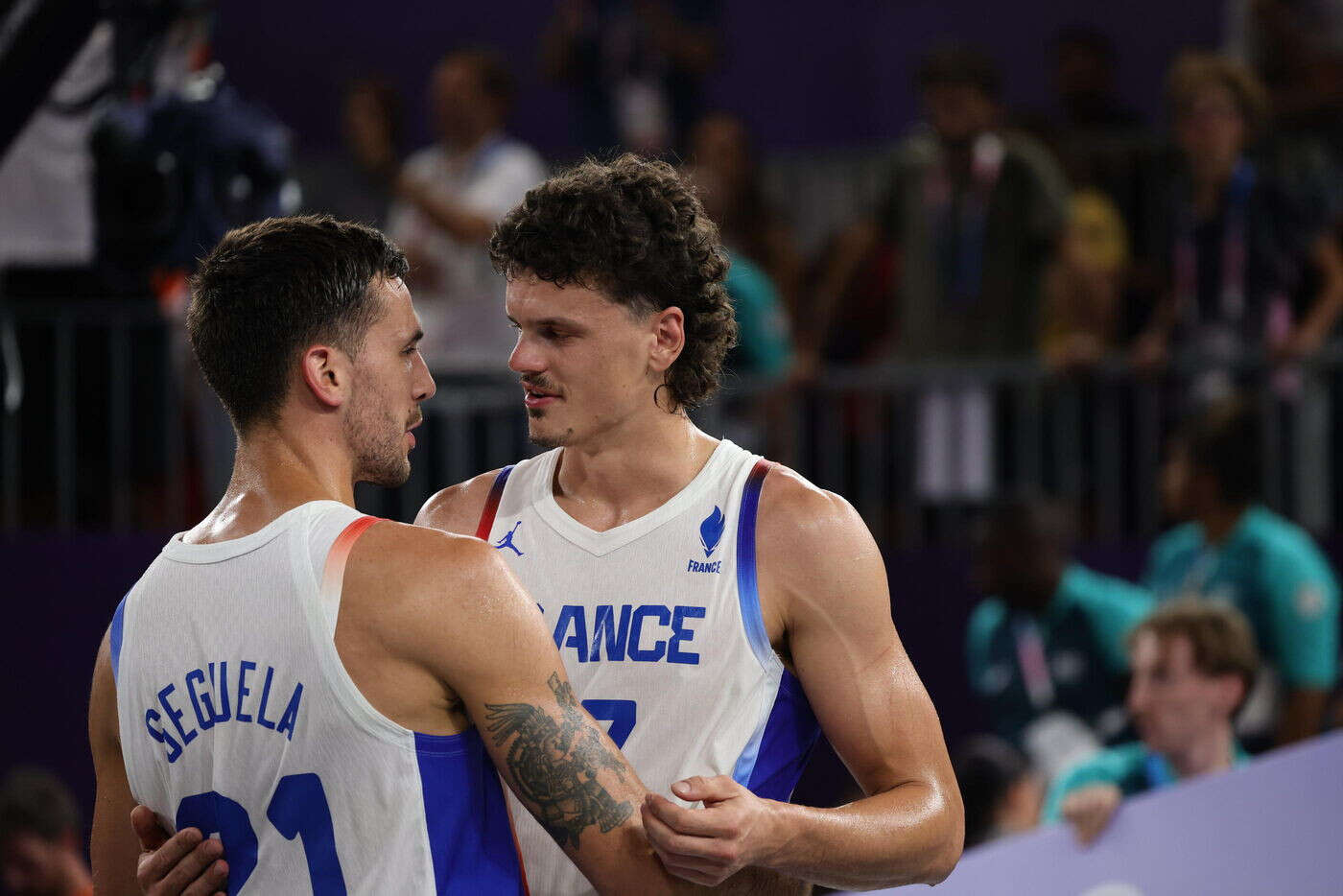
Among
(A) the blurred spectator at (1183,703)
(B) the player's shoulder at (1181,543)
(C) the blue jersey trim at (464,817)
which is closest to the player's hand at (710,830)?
(C) the blue jersey trim at (464,817)

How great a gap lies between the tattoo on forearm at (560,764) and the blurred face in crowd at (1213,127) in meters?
5.17

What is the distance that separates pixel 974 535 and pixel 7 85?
5068 mm

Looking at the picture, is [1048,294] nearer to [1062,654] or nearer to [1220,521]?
[1220,521]

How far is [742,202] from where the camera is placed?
7.96m

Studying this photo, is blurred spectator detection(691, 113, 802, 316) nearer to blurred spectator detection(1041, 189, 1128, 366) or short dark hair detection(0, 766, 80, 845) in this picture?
blurred spectator detection(1041, 189, 1128, 366)

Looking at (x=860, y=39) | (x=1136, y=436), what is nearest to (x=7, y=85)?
(x=1136, y=436)

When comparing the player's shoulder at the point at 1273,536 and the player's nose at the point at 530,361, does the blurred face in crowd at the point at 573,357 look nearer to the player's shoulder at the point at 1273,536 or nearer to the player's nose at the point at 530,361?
the player's nose at the point at 530,361

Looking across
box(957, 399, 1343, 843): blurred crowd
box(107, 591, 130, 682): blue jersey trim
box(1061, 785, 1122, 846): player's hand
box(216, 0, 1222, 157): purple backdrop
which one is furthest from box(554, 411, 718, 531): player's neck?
box(216, 0, 1222, 157): purple backdrop

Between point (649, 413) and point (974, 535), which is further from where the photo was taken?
point (974, 535)

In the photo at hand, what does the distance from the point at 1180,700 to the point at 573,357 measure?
115 inches

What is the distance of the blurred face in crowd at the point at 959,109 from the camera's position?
7172 millimetres

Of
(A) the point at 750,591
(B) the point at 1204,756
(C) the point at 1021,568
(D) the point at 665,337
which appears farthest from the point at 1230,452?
(A) the point at 750,591

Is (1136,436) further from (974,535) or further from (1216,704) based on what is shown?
(1216,704)

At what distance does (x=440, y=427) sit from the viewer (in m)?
7.62
